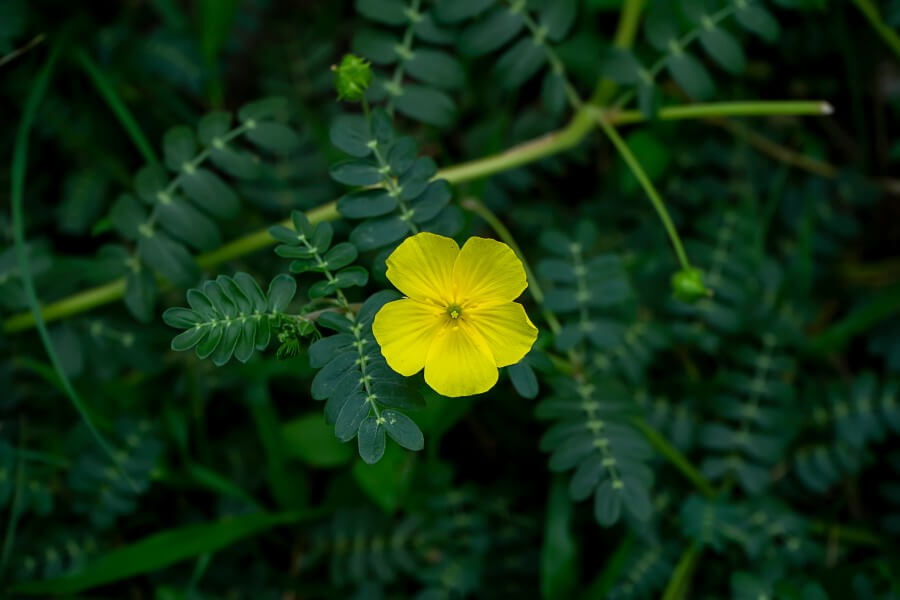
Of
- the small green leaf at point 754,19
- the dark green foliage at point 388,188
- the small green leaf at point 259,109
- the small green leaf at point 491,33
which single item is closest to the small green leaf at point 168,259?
the small green leaf at point 259,109

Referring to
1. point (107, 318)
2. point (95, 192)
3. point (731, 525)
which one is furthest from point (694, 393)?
point (95, 192)

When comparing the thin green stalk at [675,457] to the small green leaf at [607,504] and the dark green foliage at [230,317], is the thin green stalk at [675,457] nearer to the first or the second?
the small green leaf at [607,504]

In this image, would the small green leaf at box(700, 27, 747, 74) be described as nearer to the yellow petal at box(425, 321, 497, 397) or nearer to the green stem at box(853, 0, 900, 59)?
the green stem at box(853, 0, 900, 59)

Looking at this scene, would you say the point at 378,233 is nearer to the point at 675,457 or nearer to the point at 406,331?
the point at 406,331

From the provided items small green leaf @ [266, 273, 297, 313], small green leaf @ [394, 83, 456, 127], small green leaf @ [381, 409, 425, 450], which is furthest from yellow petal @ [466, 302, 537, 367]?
small green leaf @ [394, 83, 456, 127]

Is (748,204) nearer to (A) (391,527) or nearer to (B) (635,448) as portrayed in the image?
(B) (635,448)

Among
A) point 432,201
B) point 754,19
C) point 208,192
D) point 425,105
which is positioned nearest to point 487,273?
point 432,201
